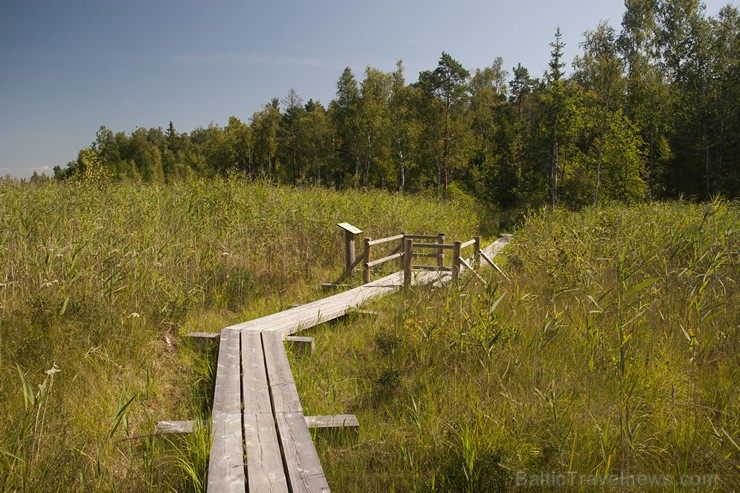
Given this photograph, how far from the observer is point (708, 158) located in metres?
25.6

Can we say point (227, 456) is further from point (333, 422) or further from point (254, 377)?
point (254, 377)

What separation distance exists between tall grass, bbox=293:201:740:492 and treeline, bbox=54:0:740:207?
17.4m

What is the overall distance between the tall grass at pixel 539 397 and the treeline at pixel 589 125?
686 inches

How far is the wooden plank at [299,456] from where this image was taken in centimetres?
253

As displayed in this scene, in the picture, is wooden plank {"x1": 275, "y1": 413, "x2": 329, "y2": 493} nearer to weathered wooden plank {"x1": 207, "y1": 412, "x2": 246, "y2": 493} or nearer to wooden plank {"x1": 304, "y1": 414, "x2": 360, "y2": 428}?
wooden plank {"x1": 304, "y1": 414, "x2": 360, "y2": 428}

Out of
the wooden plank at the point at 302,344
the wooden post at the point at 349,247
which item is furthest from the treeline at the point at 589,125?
the wooden plank at the point at 302,344

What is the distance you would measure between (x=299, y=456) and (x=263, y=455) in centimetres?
23

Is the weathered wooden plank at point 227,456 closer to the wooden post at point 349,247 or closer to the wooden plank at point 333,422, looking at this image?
the wooden plank at point 333,422

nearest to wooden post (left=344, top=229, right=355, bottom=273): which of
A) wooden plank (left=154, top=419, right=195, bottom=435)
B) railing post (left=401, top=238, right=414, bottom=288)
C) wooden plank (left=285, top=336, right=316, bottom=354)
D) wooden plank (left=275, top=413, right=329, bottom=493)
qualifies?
railing post (left=401, top=238, right=414, bottom=288)

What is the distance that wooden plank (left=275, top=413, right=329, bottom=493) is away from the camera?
2525mm

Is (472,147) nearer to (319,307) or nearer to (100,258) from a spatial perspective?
(319,307)

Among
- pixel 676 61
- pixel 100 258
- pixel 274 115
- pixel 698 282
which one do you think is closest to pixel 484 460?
pixel 698 282

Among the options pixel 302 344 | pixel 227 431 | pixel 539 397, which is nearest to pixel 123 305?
pixel 302 344

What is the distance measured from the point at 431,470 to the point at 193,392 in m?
2.47
